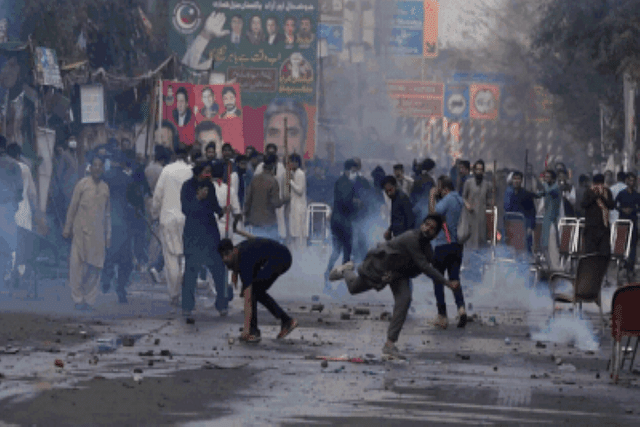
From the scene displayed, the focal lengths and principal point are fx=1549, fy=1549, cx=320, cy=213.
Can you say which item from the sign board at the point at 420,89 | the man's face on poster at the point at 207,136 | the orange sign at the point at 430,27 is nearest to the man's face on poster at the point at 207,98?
the man's face on poster at the point at 207,136

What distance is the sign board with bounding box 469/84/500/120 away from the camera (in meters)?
71.9

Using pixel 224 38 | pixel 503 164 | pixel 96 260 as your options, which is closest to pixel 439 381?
pixel 96 260

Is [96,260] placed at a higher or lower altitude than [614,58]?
lower

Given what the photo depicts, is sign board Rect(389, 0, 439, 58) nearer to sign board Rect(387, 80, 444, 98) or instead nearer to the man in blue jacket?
sign board Rect(387, 80, 444, 98)

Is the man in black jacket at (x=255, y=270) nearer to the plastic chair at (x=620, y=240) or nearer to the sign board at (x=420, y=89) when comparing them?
the plastic chair at (x=620, y=240)

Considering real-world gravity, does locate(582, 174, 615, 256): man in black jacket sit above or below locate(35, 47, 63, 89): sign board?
below

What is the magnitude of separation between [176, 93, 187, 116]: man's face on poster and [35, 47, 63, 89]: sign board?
12.2 feet

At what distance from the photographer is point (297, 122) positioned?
42.5 m

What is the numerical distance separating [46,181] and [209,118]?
22.1ft

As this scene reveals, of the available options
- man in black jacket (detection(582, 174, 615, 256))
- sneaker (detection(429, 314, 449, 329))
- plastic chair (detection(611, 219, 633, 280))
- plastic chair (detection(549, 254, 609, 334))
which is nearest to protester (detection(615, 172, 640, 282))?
plastic chair (detection(611, 219, 633, 280))

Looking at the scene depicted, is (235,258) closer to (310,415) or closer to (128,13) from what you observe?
(310,415)

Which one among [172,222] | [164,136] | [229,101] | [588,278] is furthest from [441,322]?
[229,101]

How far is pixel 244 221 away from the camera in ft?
70.2

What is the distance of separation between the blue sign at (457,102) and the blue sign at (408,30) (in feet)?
8.54
